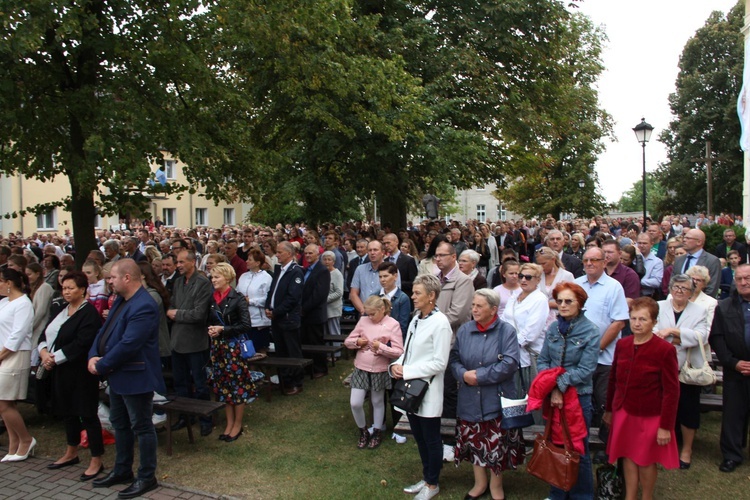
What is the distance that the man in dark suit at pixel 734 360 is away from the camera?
557 cm

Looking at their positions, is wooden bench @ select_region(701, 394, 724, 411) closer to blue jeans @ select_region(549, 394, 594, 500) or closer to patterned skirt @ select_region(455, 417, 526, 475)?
blue jeans @ select_region(549, 394, 594, 500)

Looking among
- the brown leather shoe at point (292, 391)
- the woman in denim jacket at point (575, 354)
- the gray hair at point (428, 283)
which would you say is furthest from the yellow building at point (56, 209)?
the woman in denim jacket at point (575, 354)

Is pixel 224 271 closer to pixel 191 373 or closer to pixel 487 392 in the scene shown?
pixel 191 373

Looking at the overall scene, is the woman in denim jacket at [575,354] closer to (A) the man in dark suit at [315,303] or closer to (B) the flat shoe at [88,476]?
(B) the flat shoe at [88,476]

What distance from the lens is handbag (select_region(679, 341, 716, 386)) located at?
5621mm

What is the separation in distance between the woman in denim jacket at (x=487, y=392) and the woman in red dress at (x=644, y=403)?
31.5 inches

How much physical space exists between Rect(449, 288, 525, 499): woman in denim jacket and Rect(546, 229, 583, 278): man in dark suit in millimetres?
3637

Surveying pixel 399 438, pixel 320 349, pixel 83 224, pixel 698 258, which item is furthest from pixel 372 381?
pixel 83 224

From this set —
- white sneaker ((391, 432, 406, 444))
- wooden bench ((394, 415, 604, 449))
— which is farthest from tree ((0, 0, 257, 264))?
wooden bench ((394, 415, 604, 449))

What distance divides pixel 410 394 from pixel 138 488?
2.56 metres

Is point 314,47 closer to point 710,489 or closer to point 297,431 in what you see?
point 297,431

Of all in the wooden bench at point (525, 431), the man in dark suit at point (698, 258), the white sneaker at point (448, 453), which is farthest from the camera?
the man in dark suit at point (698, 258)

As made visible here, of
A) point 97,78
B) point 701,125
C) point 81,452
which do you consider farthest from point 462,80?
point 701,125

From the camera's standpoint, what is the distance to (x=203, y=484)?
18.6 ft
